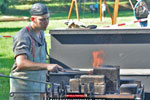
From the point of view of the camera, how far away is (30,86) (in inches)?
215

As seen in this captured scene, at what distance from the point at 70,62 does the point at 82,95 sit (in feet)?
10.8

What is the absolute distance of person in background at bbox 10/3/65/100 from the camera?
5133 mm

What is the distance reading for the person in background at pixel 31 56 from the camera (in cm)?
513

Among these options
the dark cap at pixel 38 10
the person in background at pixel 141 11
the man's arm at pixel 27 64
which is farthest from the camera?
the person in background at pixel 141 11

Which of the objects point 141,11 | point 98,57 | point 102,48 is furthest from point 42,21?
point 141,11

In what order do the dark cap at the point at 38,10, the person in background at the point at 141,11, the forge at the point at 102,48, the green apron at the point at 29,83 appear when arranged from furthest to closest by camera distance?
the person in background at the point at 141,11 < the forge at the point at 102,48 < the green apron at the point at 29,83 < the dark cap at the point at 38,10

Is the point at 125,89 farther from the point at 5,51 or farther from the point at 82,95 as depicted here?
the point at 5,51

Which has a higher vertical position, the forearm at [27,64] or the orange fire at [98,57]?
the forearm at [27,64]

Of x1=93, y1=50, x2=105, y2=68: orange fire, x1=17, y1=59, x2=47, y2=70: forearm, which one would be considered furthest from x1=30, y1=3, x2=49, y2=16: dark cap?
x1=93, y1=50, x2=105, y2=68: orange fire

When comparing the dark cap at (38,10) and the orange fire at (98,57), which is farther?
the orange fire at (98,57)

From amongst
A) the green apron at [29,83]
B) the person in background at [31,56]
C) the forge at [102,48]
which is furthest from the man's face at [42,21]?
the forge at [102,48]

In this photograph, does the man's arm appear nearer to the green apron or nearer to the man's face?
the green apron

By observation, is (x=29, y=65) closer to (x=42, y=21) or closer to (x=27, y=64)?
(x=27, y=64)

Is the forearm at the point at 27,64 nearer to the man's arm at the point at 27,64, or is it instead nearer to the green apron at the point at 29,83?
the man's arm at the point at 27,64
